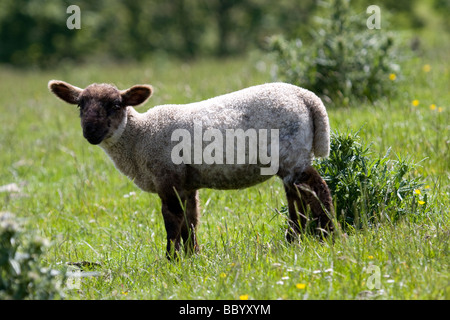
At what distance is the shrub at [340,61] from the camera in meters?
8.82

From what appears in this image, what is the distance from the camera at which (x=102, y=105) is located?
4.94 m

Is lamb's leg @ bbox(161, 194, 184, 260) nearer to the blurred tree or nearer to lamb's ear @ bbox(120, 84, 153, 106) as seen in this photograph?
lamb's ear @ bbox(120, 84, 153, 106)

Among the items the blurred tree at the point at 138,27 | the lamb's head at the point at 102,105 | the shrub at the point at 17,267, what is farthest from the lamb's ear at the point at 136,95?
the blurred tree at the point at 138,27

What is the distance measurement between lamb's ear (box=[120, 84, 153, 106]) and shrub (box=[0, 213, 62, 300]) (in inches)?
78.4

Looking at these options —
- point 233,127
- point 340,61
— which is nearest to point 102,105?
point 233,127

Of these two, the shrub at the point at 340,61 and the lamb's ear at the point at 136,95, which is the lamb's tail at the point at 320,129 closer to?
the lamb's ear at the point at 136,95

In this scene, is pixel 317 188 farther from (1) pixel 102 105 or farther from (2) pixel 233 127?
(1) pixel 102 105

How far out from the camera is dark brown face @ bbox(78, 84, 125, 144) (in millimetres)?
4828

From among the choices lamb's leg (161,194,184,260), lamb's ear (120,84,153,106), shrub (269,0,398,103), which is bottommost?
lamb's leg (161,194,184,260)

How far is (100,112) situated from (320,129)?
195 centimetres

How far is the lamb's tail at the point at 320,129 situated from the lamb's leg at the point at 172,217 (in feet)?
4.34

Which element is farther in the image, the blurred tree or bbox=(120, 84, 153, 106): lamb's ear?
the blurred tree

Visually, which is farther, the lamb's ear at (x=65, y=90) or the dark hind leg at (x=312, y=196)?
the lamb's ear at (x=65, y=90)

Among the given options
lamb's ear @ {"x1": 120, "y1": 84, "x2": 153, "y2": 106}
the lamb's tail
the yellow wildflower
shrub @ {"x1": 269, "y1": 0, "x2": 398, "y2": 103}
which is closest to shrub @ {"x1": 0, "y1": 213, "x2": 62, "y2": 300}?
the yellow wildflower
